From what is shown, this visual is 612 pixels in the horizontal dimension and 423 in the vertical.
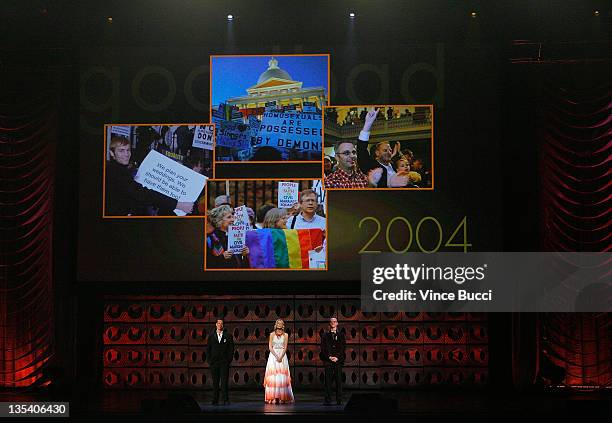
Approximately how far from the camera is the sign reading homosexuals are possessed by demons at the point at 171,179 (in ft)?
48.2

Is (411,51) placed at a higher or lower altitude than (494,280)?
higher

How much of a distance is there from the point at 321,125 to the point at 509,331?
425cm

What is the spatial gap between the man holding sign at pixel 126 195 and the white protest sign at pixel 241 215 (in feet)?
2.28

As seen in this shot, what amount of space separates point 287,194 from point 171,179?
5.78 feet

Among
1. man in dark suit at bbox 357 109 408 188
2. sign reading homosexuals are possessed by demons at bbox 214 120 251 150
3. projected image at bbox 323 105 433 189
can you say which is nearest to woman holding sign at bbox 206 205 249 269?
sign reading homosexuals are possessed by demons at bbox 214 120 251 150

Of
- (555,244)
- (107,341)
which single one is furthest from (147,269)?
(555,244)

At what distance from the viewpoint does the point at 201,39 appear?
49.5ft

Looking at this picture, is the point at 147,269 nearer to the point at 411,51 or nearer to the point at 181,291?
the point at 181,291

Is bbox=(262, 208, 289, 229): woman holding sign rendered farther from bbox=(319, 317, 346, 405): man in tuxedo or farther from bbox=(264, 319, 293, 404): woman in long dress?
bbox=(319, 317, 346, 405): man in tuxedo

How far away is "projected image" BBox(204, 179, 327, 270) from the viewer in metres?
14.6

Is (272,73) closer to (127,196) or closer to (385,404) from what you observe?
(127,196)

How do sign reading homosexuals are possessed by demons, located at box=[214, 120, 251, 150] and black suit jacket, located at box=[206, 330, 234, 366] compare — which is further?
sign reading homosexuals are possessed by demons, located at box=[214, 120, 251, 150]

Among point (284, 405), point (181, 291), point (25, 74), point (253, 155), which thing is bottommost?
point (284, 405)

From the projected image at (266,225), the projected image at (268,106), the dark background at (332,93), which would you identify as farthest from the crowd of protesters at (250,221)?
the projected image at (268,106)
